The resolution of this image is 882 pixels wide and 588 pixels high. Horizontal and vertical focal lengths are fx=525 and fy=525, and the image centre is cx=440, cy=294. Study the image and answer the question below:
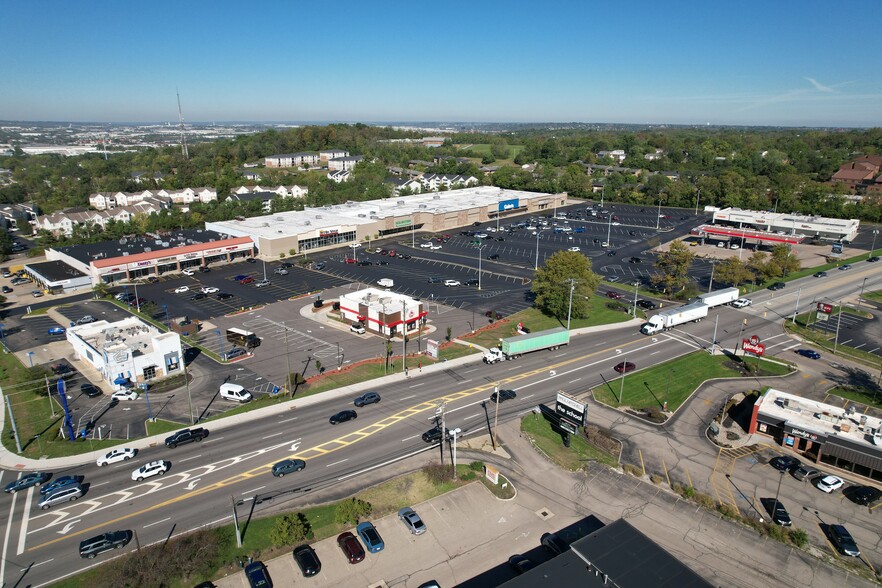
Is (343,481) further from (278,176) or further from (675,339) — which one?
(278,176)

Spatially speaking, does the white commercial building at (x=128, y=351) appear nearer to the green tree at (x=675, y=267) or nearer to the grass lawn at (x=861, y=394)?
the green tree at (x=675, y=267)

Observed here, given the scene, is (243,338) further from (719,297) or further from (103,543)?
(719,297)

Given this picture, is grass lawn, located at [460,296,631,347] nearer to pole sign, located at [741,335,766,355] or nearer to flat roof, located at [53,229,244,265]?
pole sign, located at [741,335,766,355]

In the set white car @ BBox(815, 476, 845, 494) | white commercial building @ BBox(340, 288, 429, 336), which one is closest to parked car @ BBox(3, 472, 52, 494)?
white commercial building @ BBox(340, 288, 429, 336)

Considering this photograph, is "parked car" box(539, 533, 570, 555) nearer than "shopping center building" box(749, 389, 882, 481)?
Yes

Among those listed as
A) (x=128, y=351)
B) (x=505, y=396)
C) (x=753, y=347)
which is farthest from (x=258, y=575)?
(x=753, y=347)

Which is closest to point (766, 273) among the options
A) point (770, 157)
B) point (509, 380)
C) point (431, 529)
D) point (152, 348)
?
point (509, 380)
